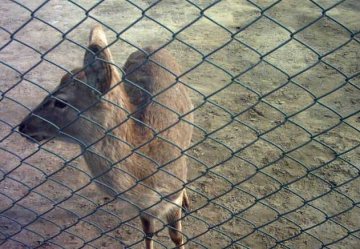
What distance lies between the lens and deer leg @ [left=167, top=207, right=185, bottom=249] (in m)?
3.71

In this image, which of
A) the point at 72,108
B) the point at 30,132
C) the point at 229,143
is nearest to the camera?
the point at 72,108

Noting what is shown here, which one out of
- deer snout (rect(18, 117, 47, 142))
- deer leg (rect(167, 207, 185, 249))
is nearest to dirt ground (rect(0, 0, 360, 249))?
deer leg (rect(167, 207, 185, 249))

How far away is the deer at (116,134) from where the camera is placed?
3066 millimetres

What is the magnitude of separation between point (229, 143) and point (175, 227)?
139cm

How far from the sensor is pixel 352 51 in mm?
6320

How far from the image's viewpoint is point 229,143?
502 centimetres

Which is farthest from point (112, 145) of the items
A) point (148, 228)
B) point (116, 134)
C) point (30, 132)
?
point (148, 228)

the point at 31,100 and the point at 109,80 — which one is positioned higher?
the point at 109,80

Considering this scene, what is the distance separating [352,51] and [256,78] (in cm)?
132

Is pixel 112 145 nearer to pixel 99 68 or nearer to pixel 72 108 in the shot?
pixel 72 108

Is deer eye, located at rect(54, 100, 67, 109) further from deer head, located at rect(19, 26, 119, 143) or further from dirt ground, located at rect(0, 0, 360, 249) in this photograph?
dirt ground, located at rect(0, 0, 360, 249)

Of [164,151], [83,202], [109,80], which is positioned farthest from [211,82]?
[109,80]

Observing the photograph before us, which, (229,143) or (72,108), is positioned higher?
(72,108)

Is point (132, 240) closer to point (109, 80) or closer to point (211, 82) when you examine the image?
point (109, 80)
